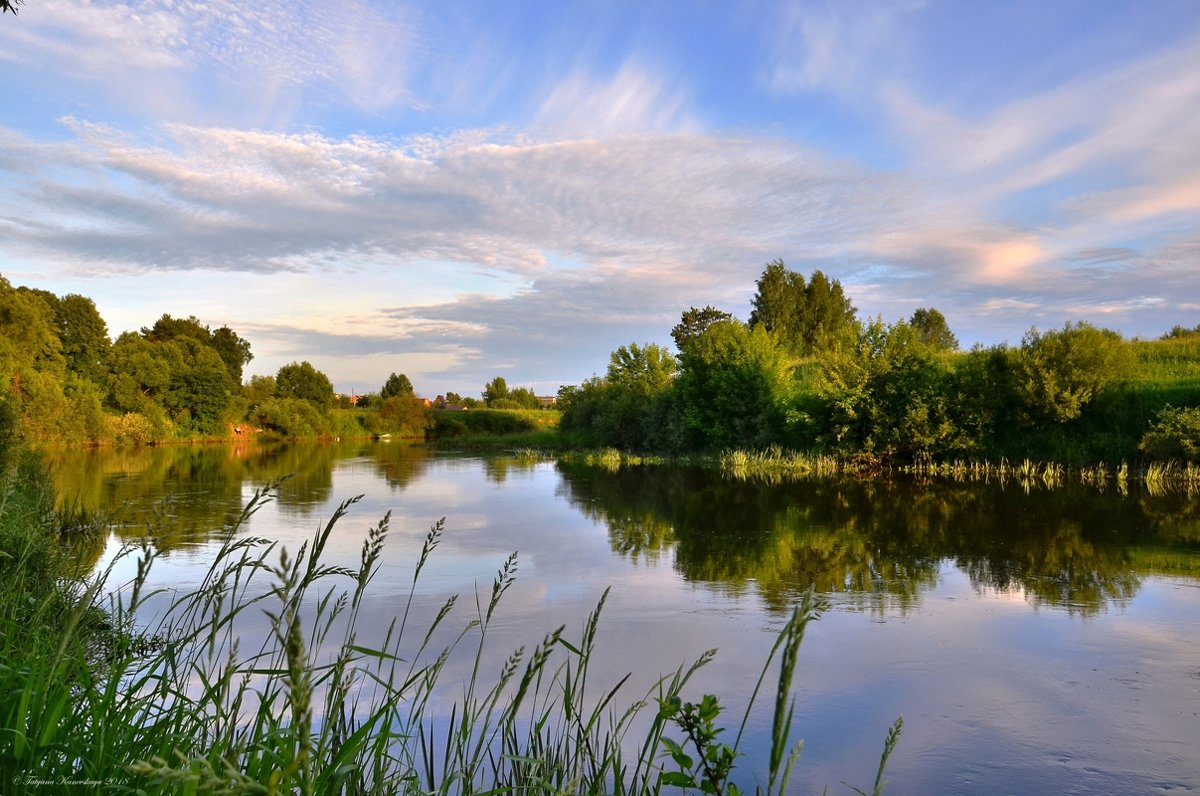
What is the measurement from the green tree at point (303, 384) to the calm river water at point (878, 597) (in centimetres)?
3782

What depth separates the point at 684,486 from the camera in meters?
20.2

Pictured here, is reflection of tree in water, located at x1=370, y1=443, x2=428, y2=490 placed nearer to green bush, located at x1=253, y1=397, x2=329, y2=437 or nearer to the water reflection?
the water reflection

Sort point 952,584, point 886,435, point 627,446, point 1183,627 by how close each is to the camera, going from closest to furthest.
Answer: point 1183,627
point 952,584
point 886,435
point 627,446

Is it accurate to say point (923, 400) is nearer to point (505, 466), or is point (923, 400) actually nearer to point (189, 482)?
point (505, 466)

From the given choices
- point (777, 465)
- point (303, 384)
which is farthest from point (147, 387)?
point (777, 465)

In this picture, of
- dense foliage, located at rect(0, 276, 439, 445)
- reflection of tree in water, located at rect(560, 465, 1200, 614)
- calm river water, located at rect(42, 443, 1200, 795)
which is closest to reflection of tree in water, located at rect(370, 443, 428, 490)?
calm river water, located at rect(42, 443, 1200, 795)

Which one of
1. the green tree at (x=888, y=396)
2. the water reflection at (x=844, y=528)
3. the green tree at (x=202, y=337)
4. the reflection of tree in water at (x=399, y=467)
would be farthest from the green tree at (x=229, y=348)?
the green tree at (x=888, y=396)

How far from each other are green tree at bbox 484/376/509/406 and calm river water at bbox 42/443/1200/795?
177ft

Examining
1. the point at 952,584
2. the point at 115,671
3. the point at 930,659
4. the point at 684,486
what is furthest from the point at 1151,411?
the point at 115,671

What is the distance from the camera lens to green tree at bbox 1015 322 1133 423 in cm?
2078

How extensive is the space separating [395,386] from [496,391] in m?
10.2

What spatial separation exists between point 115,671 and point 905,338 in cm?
2453

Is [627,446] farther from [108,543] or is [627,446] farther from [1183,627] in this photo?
[1183,627]

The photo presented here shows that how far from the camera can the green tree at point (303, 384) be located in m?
54.2
